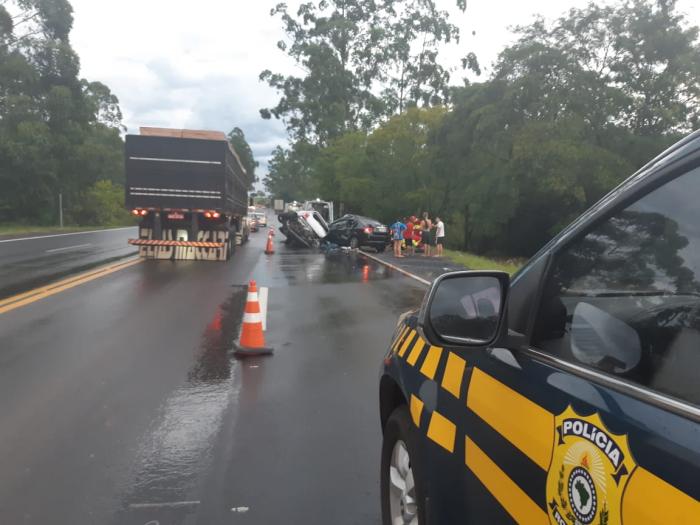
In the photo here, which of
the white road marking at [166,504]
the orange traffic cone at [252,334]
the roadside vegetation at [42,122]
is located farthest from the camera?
the roadside vegetation at [42,122]

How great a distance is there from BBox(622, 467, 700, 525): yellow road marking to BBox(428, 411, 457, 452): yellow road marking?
915 millimetres

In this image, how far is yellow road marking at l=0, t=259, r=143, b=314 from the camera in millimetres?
9508

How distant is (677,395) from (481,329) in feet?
2.22

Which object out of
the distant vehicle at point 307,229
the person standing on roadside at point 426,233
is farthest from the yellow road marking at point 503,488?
the distant vehicle at point 307,229

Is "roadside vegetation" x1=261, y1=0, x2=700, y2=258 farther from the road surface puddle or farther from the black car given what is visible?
the road surface puddle

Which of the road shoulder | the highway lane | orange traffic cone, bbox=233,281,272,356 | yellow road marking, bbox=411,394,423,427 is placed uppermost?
yellow road marking, bbox=411,394,423,427

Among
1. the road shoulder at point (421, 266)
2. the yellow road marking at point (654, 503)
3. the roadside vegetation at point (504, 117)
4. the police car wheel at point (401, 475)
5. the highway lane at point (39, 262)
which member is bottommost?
the highway lane at point (39, 262)

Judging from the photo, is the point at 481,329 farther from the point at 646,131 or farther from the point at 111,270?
the point at 646,131

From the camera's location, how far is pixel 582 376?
5.49 ft

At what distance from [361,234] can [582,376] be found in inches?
948

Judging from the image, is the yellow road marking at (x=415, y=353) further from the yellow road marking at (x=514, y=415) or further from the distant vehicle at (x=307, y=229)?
the distant vehicle at (x=307, y=229)

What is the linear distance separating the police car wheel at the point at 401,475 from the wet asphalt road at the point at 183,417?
0.45 m

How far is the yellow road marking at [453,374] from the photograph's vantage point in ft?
7.54

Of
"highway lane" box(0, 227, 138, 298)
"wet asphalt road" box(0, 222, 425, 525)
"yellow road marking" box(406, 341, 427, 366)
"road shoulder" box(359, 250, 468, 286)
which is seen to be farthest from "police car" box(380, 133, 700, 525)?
"road shoulder" box(359, 250, 468, 286)
